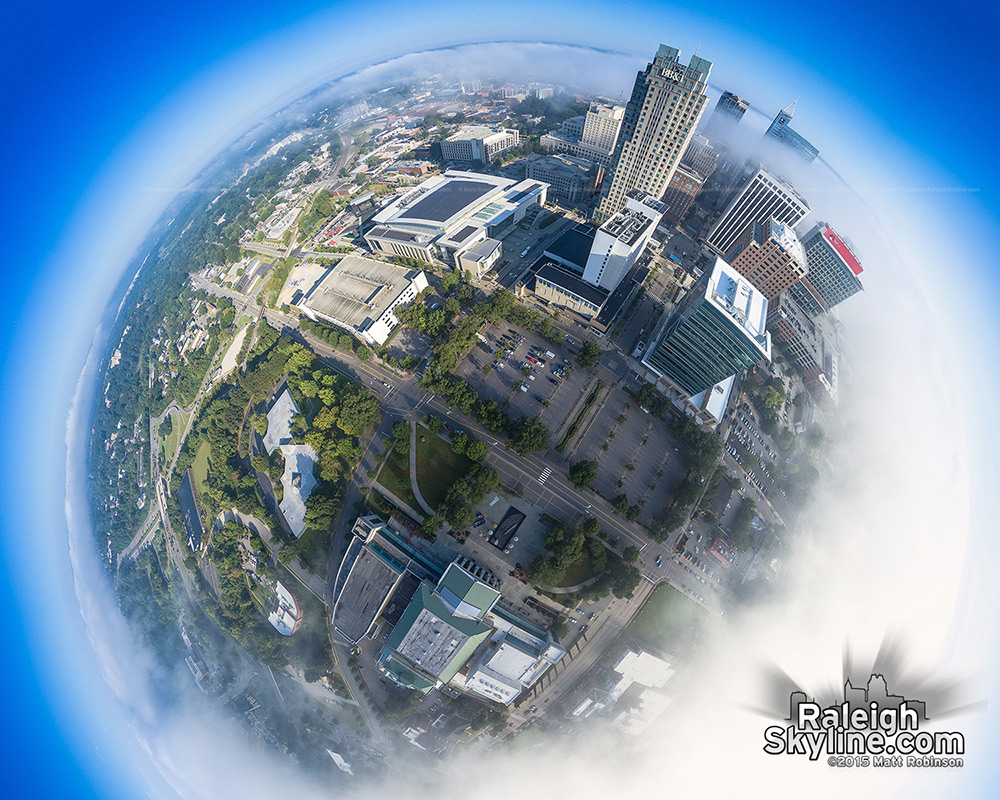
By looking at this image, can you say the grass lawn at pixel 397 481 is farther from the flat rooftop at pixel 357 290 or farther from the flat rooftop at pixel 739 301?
the flat rooftop at pixel 739 301

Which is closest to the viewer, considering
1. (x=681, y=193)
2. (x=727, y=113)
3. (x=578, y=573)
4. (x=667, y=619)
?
(x=667, y=619)

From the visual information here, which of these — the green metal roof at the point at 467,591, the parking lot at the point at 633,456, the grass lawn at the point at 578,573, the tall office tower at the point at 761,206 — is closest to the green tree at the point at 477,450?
the parking lot at the point at 633,456

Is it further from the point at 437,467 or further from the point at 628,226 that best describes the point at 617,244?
the point at 437,467

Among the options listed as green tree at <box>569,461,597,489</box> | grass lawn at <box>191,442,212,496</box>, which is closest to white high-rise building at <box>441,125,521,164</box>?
green tree at <box>569,461,597,489</box>

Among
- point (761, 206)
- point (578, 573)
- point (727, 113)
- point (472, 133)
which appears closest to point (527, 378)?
point (578, 573)

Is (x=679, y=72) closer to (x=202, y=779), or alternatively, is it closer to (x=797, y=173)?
(x=797, y=173)

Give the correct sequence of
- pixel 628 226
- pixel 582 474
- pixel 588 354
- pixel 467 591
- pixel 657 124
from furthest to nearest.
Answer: pixel 657 124 < pixel 628 226 < pixel 588 354 < pixel 582 474 < pixel 467 591
